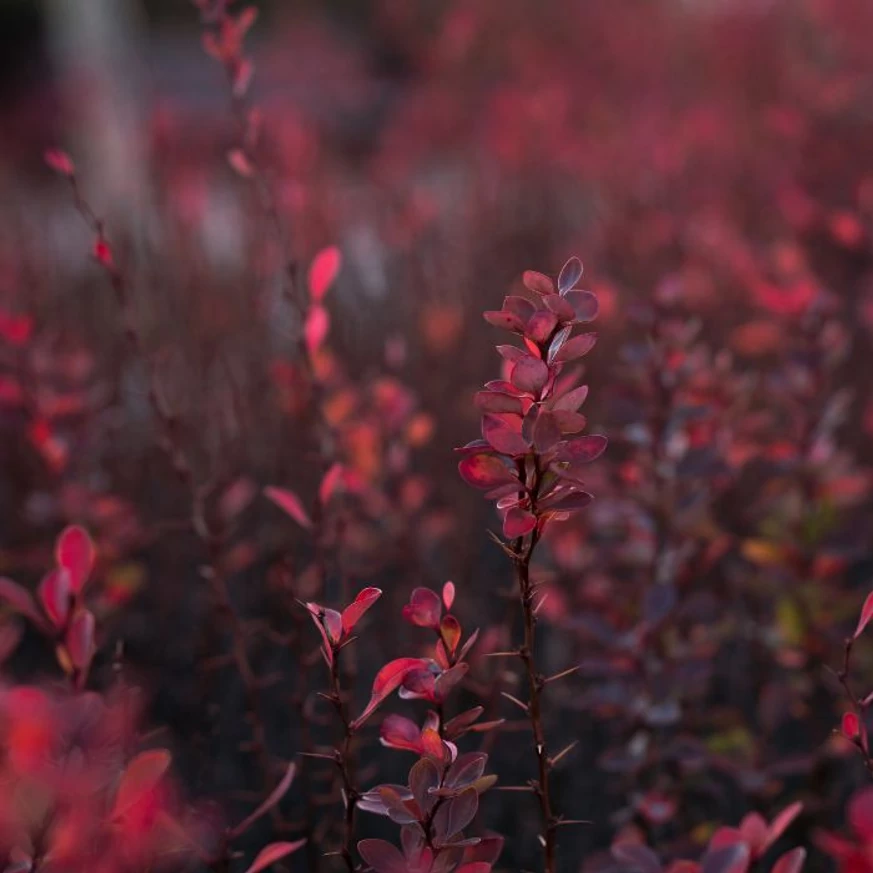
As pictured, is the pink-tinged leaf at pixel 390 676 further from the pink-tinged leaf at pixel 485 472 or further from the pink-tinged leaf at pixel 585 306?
the pink-tinged leaf at pixel 585 306

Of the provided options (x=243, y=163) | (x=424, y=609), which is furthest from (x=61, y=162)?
(x=424, y=609)

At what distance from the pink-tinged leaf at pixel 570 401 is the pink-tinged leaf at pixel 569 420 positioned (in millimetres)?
14

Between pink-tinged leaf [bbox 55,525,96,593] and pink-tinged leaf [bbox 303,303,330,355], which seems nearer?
pink-tinged leaf [bbox 55,525,96,593]

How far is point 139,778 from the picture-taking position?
1099 mm

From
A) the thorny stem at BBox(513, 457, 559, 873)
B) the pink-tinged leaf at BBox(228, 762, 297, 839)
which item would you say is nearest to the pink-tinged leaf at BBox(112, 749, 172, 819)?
the pink-tinged leaf at BBox(228, 762, 297, 839)

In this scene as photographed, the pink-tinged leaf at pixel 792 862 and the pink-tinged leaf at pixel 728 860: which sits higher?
the pink-tinged leaf at pixel 792 862

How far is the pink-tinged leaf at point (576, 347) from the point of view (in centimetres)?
111

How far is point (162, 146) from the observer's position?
3695 mm

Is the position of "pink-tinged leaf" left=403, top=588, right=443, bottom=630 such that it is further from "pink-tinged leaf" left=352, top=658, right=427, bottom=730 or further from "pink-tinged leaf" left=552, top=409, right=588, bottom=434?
"pink-tinged leaf" left=552, top=409, right=588, bottom=434

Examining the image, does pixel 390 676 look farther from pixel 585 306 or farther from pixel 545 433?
pixel 585 306

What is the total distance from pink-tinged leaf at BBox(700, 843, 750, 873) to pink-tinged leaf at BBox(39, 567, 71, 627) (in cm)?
73

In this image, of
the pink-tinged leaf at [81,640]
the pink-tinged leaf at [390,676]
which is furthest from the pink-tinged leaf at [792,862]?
the pink-tinged leaf at [81,640]

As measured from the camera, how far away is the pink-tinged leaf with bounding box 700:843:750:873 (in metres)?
1.04

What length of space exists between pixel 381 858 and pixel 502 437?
430 millimetres
